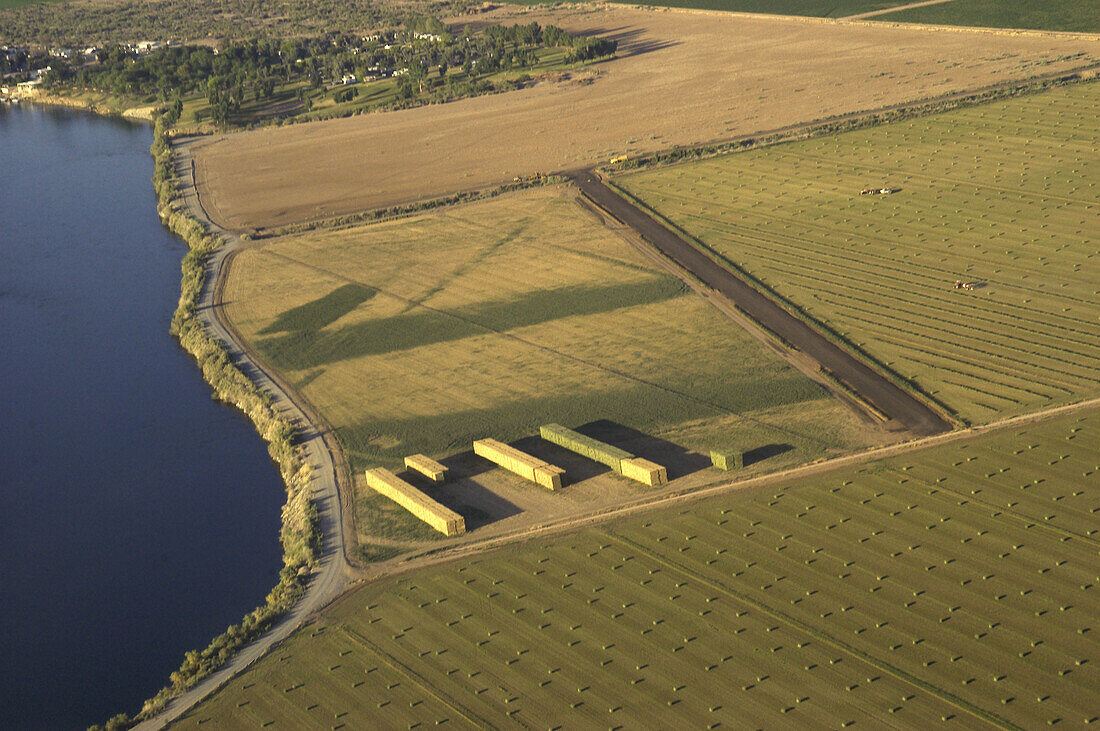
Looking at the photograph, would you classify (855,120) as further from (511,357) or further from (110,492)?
(110,492)

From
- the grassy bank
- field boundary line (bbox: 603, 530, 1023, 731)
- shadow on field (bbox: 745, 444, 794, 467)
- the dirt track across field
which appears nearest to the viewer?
field boundary line (bbox: 603, 530, 1023, 731)

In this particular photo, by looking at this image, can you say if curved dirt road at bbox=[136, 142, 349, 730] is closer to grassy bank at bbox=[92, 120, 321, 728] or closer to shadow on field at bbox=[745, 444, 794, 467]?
grassy bank at bbox=[92, 120, 321, 728]

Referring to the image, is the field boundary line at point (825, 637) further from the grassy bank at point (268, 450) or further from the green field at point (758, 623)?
the grassy bank at point (268, 450)

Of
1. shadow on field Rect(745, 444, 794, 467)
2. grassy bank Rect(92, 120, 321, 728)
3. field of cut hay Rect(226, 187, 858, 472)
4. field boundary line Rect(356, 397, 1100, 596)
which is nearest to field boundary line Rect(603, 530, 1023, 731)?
field boundary line Rect(356, 397, 1100, 596)

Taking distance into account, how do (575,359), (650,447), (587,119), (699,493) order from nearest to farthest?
(699,493) < (650,447) < (575,359) < (587,119)

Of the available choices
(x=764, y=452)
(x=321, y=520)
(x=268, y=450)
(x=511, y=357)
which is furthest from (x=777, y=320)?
(x=321, y=520)

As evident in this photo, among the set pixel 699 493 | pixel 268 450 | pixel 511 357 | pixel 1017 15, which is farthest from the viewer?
pixel 1017 15
